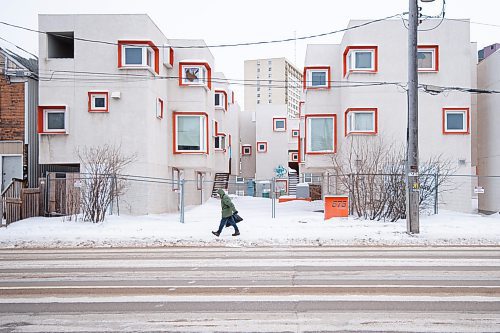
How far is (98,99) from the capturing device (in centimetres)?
2327

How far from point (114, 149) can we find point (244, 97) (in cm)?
15095

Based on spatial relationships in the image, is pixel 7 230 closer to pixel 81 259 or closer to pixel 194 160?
pixel 81 259

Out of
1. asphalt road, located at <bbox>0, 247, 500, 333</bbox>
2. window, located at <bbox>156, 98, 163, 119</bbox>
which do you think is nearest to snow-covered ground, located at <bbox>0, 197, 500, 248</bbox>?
asphalt road, located at <bbox>0, 247, 500, 333</bbox>

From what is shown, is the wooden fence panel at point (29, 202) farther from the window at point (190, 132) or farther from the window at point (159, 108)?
the window at point (190, 132)

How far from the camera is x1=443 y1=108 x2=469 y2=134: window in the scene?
24594 millimetres

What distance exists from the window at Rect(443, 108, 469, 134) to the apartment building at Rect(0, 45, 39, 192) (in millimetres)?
18260

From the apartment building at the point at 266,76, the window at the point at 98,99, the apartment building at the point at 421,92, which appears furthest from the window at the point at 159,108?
the apartment building at the point at 266,76

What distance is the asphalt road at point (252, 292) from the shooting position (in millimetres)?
6453

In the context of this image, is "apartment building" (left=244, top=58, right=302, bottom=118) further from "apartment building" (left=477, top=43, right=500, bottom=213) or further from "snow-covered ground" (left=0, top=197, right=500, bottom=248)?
"snow-covered ground" (left=0, top=197, right=500, bottom=248)

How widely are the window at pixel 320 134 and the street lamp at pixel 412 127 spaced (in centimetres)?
974

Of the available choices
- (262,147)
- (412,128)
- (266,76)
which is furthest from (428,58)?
(266,76)

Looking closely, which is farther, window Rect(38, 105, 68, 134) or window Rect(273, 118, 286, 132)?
window Rect(273, 118, 286, 132)

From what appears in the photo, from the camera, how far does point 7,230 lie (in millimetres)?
17016

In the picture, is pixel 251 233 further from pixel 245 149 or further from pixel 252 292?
pixel 245 149
